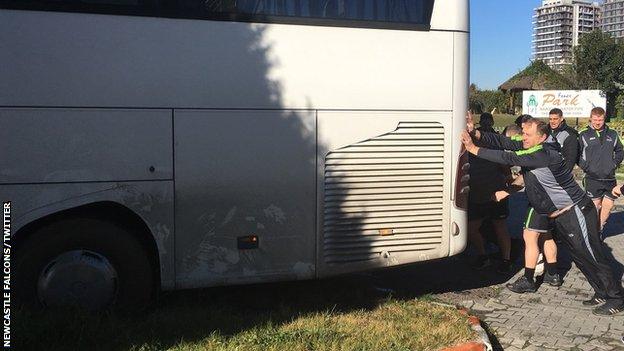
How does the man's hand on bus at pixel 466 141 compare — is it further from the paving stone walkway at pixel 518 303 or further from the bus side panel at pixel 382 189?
the paving stone walkway at pixel 518 303

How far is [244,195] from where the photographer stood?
195 inches

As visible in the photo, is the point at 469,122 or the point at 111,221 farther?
the point at 469,122

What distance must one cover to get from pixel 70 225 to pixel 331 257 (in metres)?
2.19

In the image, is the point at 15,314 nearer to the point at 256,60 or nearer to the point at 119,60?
the point at 119,60

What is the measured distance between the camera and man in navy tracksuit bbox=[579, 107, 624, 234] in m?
8.41

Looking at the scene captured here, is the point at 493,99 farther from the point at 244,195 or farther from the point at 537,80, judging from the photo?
the point at 244,195

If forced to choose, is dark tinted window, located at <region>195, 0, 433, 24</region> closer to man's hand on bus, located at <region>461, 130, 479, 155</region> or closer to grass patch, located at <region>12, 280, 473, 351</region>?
man's hand on bus, located at <region>461, 130, 479, 155</region>

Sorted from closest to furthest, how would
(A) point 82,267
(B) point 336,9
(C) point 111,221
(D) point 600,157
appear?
(A) point 82,267 < (C) point 111,221 < (B) point 336,9 < (D) point 600,157

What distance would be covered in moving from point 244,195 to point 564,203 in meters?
3.28

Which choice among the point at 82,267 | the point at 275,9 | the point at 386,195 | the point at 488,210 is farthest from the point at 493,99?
the point at 82,267

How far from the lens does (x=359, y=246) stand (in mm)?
5273

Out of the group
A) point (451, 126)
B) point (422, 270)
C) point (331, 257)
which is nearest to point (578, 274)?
point (422, 270)

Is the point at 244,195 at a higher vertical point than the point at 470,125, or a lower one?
lower

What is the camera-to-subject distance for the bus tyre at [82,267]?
457 centimetres
